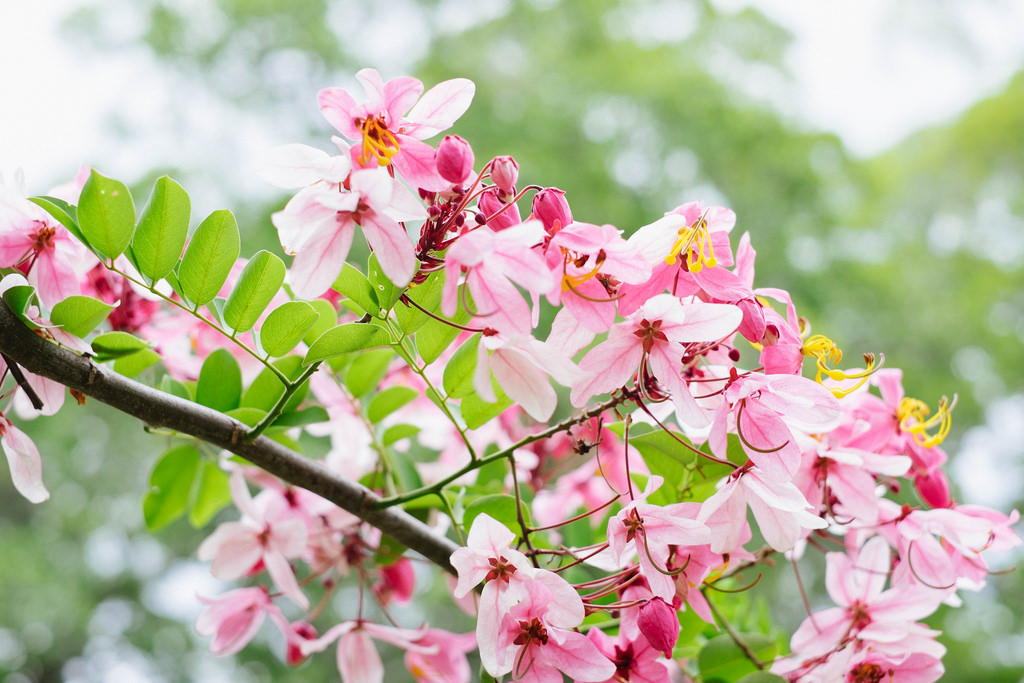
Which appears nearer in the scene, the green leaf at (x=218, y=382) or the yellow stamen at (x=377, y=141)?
the yellow stamen at (x=377, y=141)

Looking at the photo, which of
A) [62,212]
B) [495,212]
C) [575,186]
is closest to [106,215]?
[62,212]

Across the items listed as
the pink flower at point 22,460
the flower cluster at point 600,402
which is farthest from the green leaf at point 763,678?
the pink flower at point 22,460

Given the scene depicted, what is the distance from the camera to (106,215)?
437mm

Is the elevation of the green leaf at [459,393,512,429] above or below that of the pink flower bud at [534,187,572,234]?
below

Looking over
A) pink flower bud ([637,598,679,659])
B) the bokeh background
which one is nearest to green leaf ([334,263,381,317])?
pink flower bud ([637,598,679,659])

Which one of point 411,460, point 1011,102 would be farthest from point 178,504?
point 1011,102

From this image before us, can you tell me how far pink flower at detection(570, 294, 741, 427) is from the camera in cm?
38

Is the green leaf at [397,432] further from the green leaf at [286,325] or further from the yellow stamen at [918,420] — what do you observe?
the yellow stamen at [918,420]

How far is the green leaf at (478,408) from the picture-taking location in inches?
18.9

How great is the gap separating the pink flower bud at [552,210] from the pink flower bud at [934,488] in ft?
1.09

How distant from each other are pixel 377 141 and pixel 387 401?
0.99ft

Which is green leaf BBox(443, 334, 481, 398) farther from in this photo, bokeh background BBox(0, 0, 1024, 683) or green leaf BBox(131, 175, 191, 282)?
bokeh background BBox(0, 0, 1024, 683)

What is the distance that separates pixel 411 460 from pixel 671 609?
30 centimetres

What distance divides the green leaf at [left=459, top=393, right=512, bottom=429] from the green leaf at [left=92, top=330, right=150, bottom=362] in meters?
0.20
